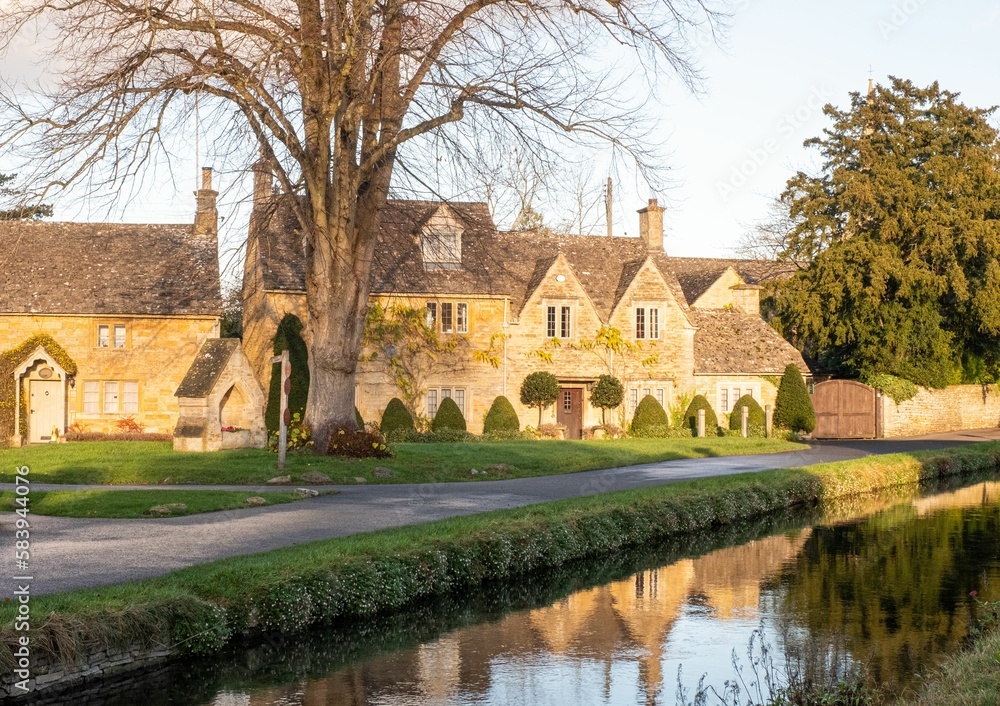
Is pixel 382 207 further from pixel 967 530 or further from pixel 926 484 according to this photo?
pixel 926 484

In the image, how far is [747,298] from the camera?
52719 millimetres

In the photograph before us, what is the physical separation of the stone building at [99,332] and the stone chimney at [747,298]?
2404 cm

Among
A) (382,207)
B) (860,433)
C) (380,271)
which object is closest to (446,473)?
(382,207)

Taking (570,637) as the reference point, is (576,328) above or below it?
above

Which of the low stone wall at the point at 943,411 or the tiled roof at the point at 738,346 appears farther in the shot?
the low stone wall at the point at 943,411

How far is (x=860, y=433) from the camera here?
4922 centimetres

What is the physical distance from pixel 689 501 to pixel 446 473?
6.72m

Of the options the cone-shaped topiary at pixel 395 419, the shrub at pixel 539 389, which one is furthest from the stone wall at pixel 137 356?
A: the shrub at pixel 539 389

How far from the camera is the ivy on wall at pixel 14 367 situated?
37.9m

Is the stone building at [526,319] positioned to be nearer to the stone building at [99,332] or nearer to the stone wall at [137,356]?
the stone wall at [137,356]

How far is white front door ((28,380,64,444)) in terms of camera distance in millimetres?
39656

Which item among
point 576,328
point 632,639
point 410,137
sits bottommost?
point 632,639

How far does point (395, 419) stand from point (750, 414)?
597 inches

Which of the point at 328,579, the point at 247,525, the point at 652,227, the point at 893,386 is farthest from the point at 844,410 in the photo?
the point at 328,579
